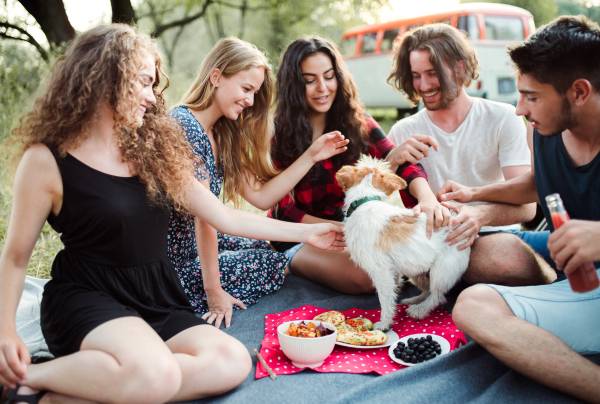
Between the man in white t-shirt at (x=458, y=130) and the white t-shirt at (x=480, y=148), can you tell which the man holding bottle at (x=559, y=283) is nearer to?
the man in white t-shirt at (x=458, y=130)

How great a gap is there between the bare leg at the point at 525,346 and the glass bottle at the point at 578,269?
32 centimetres

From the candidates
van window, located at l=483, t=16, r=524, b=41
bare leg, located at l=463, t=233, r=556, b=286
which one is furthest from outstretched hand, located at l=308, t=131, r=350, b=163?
van window, located at l=483, t=16, r=524, b=41

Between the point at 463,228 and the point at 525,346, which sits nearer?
the point at 525,346

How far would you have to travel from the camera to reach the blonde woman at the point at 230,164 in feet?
9.28

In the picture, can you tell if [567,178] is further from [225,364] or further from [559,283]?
[225,364]

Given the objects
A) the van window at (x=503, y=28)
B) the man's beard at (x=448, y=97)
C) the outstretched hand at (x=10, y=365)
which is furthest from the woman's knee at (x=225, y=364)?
the van window at (x=503, y=28)

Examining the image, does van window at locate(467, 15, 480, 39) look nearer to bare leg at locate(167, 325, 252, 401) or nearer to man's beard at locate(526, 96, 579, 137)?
man's beard at locate(526, 96, 579, 137)

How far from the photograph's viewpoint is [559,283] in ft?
7.06

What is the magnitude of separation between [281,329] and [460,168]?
1.81m

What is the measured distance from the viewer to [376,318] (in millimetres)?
2773

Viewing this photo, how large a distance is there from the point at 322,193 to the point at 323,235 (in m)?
0.83

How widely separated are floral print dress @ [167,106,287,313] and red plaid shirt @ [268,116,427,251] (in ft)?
1.27

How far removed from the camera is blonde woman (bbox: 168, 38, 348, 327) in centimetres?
283

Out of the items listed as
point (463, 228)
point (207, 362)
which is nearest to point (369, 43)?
point (463, 228)
